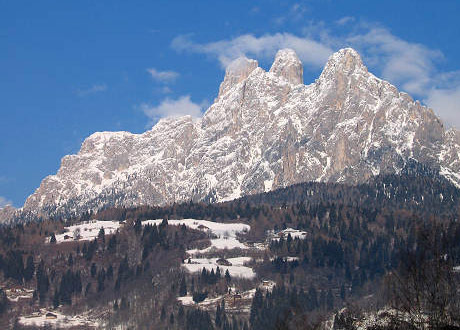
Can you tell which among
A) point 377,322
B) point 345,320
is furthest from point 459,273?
point 377,322

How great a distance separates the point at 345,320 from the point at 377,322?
25.6m

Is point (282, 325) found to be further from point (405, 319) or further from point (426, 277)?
point (426, 277)

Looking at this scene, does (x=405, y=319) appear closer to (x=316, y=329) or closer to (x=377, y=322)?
(x=377, y=322)

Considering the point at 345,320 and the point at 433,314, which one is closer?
the point at 433,314

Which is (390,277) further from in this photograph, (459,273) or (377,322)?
(459,273)

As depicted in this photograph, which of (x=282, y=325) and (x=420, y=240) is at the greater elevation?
(x=420, y=240)

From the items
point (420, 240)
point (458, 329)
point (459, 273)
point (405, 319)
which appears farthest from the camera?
point (459, 273)

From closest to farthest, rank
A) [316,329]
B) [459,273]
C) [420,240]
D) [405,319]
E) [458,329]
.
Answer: [458,329]
[420,240]
[405,319]
[316,329]
[459,273]

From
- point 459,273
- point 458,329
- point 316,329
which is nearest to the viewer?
point 458,329

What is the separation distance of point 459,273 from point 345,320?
A: 4485cm

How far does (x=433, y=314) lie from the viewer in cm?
10456

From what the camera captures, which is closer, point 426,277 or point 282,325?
point 426,277

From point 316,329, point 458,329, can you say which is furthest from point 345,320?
point 458,329

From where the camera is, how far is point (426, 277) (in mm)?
105875
